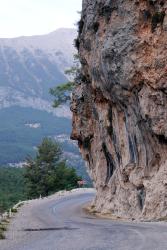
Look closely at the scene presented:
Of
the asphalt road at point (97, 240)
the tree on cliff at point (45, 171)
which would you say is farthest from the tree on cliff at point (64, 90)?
the asphalt road at point (97, 240)

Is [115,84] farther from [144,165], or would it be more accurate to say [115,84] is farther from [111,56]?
[144,165]

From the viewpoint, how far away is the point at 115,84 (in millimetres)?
32344

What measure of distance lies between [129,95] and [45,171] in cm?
4863

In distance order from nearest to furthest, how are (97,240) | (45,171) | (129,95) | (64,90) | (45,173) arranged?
1. (97,240)
2. (129,95)
3. (64,90)
4. (45,173)
5. (45,171)

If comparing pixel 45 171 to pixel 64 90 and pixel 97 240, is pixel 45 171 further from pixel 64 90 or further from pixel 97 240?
pixel 97 240

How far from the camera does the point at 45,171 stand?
7881 cm

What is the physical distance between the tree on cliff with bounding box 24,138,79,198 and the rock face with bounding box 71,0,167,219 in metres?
39.2

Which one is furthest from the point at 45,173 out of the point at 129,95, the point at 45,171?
the point at 129,95

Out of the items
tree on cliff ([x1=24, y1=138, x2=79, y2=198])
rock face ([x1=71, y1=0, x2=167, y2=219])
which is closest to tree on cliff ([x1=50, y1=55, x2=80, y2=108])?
rock face ([x1=71, y1=0, x2=167, y2=219])

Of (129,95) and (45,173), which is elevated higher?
(129,95)

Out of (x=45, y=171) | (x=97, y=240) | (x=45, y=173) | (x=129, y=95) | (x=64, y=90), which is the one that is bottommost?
(x=97, y=240)

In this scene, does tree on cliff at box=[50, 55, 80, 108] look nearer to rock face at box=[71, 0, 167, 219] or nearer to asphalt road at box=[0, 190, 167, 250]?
rock face at box=[71, 0, 167, 219]

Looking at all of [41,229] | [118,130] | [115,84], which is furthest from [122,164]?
[41,229]

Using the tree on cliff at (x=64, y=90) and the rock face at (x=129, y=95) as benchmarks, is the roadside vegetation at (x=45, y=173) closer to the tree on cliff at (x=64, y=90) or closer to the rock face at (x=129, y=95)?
→ the tree on cliff at (x=64, y=90)
